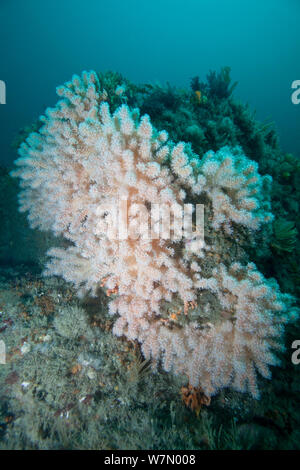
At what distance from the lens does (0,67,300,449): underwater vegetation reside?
109 inches

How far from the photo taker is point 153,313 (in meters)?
3.14

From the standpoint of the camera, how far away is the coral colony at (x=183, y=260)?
2.73 meters

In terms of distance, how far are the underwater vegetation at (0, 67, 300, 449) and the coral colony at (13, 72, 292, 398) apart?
2cm

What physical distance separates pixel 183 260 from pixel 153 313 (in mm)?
872

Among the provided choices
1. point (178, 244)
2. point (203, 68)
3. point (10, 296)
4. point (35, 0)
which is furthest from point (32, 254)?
point (35, 0)

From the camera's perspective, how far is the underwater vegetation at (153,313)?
2775mm

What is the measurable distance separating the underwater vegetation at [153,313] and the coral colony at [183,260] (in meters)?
0.02

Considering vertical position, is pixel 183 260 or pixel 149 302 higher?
pixel 183 260

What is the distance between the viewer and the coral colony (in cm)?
273

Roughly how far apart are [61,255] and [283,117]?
6175 cm

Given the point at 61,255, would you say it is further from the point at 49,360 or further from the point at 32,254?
the point at 32,254

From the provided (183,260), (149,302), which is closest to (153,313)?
(149,302)

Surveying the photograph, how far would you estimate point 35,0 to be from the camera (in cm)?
9000

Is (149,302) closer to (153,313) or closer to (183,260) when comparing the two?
(153,313)
